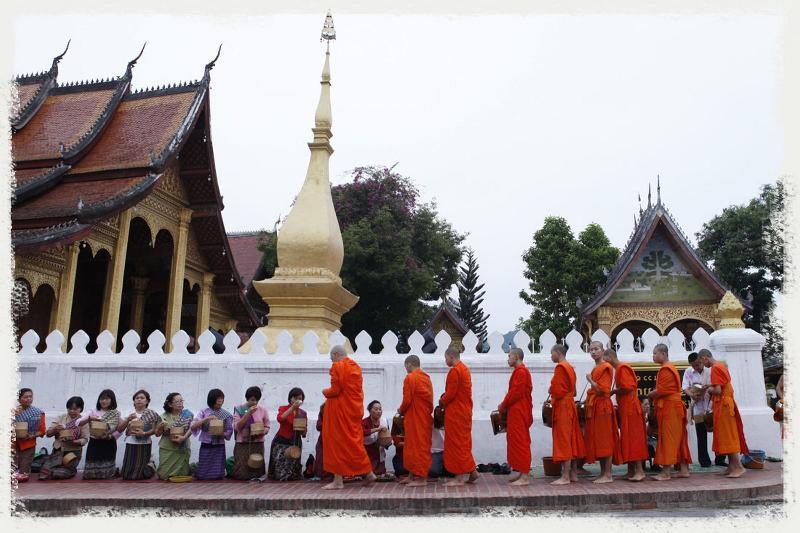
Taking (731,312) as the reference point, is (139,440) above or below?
below

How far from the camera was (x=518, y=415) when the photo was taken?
6008 millimetres

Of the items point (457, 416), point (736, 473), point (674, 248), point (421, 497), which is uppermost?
point (674, 248)

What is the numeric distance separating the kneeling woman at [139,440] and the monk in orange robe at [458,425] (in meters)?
2.83

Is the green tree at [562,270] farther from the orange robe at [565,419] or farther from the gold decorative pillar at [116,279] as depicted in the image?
the orange robe at [565,419]

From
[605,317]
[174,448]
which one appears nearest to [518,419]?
[174,448]

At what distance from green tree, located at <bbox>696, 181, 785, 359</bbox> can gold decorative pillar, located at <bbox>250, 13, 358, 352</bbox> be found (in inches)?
822

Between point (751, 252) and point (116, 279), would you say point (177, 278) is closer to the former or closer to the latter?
point (116, 279)

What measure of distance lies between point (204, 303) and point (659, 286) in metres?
13.6

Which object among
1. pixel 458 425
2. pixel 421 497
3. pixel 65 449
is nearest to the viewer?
pixel 421 497

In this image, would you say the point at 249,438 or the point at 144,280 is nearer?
the point at 249,438

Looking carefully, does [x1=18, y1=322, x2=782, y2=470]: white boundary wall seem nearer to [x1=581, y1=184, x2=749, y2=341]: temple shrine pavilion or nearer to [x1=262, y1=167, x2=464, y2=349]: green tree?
[x1=262, y1=167, x2=464, y2=349]: green tree

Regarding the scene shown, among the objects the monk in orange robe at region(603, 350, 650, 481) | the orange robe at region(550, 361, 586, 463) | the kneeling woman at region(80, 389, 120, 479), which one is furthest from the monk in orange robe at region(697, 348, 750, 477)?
the kneeling woman at region(80, 389, 120, 479)

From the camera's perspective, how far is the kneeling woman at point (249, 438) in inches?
253

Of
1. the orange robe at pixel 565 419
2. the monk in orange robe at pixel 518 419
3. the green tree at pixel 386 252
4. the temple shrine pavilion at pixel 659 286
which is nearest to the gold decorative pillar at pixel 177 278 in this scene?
the green tree at pixel 386 252
